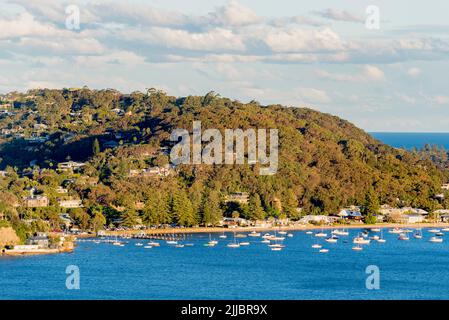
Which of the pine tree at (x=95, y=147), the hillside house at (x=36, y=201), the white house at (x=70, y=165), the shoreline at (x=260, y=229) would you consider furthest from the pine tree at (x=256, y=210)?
the pine tree at (x=95, y=147)

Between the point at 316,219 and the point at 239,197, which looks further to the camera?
the point at 239,197

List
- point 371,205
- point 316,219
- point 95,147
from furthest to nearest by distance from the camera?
point 95,147
point 371,205
point 316,219

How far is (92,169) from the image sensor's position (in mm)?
56594

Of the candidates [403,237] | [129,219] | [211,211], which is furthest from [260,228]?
[403,237]

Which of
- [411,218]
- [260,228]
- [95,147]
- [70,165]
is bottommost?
[260,228]

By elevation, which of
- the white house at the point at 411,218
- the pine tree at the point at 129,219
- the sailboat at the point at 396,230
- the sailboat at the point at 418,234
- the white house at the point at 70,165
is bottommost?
the sailboat at the point at 418,234

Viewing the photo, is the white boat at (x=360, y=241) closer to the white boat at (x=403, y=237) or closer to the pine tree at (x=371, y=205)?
the white boat at (x=403, y=237)

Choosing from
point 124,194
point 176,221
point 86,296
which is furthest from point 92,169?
point 86,296

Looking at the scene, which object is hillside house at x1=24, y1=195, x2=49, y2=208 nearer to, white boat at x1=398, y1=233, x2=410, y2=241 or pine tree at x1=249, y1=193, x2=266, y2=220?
pine tree at x1=249, y1=193, x2=266, y2=220

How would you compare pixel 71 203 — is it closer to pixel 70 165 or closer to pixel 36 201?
pixel 36 201

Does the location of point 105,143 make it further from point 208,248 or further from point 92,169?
point 208,248

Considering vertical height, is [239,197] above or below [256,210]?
above

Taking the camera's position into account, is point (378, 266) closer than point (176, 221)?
Yes
